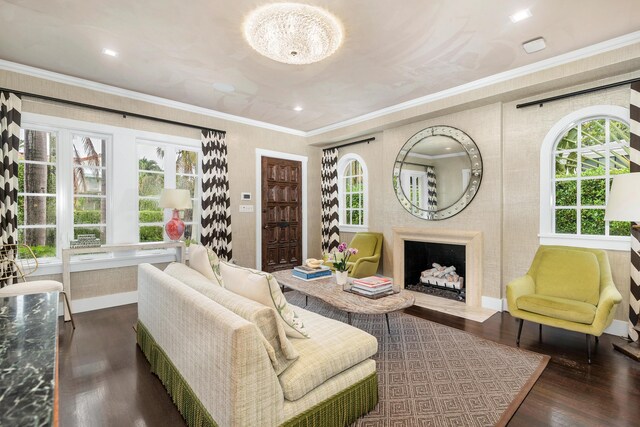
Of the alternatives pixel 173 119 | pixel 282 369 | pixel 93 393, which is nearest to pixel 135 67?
pixel 173 119

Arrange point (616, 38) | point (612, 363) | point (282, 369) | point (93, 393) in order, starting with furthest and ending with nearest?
point (616, 38) < point (612, 363) < point (93, 393) < point (282, 369)

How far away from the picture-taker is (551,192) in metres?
3.68

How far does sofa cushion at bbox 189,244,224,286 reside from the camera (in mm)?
2373

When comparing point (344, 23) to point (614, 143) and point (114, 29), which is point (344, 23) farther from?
point (614, 143)

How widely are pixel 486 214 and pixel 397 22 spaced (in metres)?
2.61

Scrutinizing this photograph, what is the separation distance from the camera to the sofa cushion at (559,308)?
2.63 m

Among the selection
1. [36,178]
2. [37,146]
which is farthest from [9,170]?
[37,146]

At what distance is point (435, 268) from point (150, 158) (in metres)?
4.48

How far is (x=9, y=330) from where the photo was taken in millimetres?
1142

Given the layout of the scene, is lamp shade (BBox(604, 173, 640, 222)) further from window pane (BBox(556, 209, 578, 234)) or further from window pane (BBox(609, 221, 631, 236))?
window pane (BBox(556, 209, 578, 234))

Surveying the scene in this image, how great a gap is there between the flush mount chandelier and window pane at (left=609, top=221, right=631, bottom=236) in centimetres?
339

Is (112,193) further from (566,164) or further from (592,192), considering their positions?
(592,192)

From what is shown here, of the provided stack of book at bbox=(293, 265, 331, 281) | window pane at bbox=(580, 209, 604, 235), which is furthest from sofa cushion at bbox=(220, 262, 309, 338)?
window pane at bbox=(580, 209, 604, 235)

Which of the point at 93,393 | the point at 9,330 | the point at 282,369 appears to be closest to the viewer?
the point at 9,330
